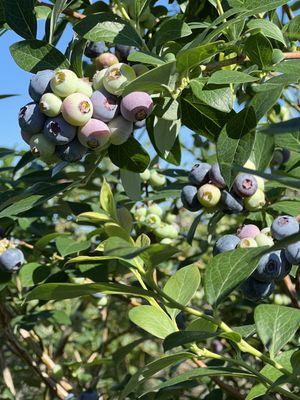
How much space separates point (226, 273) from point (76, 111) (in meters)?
0.33

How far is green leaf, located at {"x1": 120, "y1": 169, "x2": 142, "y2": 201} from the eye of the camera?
4.09ft

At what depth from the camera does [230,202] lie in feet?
4.04

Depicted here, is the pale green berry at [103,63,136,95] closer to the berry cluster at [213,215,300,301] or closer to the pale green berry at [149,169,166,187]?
the berry cluster at [213,215,300,301]

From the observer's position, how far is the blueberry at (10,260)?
64.1 inches

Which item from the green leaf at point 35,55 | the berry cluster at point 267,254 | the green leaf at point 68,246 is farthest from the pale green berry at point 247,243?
the green leaf at point 68,246

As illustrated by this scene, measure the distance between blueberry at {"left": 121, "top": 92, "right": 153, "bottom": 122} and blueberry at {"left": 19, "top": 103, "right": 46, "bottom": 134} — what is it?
0.13 metres

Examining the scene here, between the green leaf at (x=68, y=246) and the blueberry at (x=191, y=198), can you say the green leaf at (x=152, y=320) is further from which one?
the green leaf at (x=68, y=246)

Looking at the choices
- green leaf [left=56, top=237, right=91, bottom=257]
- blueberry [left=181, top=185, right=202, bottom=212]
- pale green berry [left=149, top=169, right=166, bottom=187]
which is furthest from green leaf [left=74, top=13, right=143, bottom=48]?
pale green berry [left=149, top=169, right=166, bottom=187]

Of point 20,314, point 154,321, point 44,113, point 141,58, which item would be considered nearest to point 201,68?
point 141,58

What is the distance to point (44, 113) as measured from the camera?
0.96 meters

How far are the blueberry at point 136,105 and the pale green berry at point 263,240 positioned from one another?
11.6 inches

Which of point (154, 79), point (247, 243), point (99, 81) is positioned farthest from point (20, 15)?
point (247, 243)

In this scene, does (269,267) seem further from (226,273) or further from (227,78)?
(227,78)

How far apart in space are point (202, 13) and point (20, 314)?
3.93 ft
